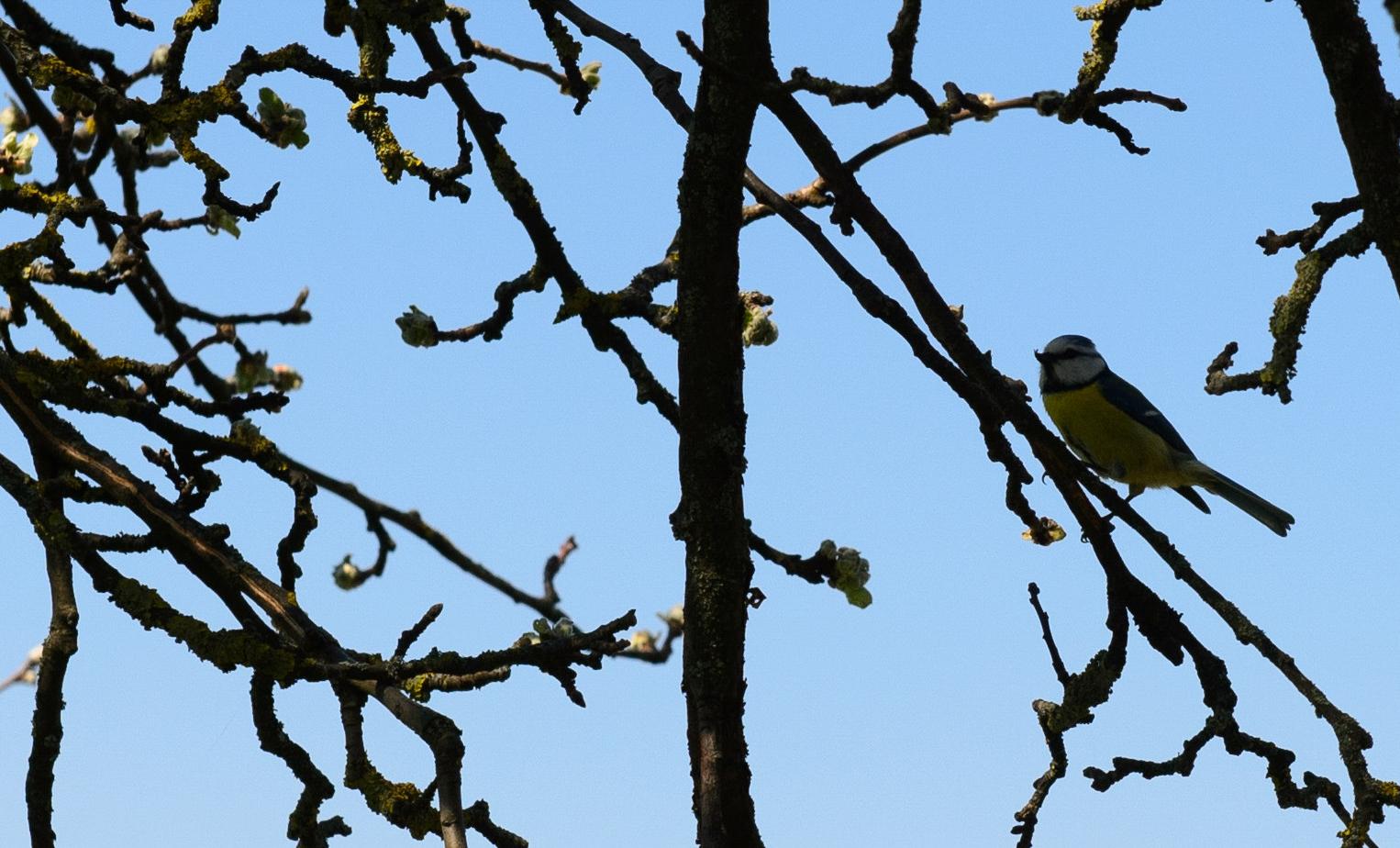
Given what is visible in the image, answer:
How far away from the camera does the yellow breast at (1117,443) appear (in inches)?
254

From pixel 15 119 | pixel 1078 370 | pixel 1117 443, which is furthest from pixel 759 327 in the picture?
pixel 1078 370

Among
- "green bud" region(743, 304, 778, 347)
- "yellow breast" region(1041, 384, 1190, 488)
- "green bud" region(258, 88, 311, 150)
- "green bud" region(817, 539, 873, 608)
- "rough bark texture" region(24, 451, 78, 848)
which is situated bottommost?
"rough bark texture" region(24, 451, 78, 848)

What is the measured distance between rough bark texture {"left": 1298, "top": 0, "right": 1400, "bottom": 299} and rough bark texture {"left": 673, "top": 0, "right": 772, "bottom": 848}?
950 mm

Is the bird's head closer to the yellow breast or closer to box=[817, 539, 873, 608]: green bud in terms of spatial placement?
the yellow breast

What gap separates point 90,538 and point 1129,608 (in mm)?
2116

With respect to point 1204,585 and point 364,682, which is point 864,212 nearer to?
point 1204,585

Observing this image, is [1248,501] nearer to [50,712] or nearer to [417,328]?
[417,328]

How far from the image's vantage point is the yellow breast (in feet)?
21.1

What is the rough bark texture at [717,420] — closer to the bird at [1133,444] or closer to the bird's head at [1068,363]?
the bird at [1133,444]

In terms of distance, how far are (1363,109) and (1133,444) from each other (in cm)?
473

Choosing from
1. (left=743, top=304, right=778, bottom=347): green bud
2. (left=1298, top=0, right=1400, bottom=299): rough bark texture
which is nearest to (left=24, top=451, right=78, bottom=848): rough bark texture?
(left=743, top=304, right=778, bottom=347): green bud

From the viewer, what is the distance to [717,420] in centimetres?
255

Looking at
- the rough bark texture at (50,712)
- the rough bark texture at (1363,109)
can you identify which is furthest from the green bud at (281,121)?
the rough bark texture at (1363,109)

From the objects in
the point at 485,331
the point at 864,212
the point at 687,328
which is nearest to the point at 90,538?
the point at 485,331
